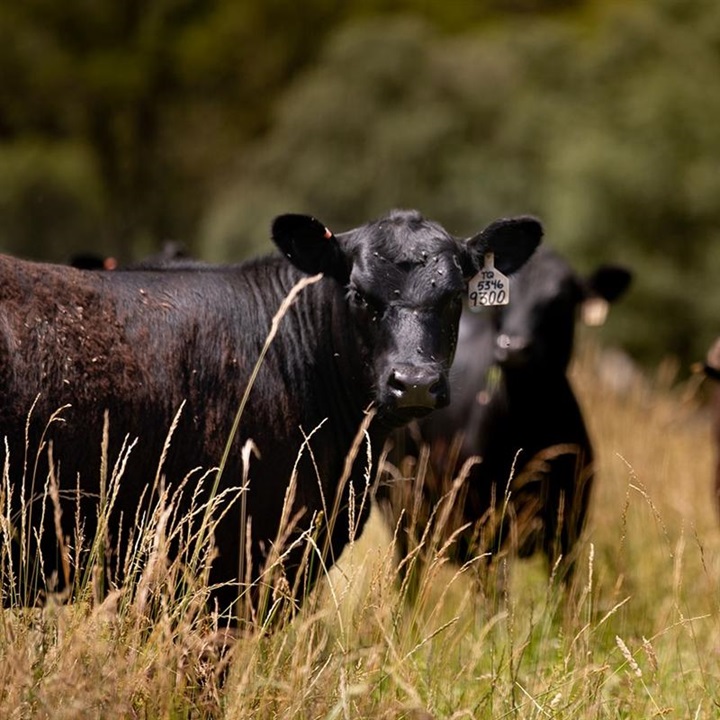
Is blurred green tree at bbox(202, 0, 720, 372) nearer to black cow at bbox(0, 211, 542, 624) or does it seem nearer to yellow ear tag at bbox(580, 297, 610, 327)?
yellow ear tag at bbox(580, 297, 610, 327)

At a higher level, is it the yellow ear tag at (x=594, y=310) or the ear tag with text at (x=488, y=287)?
the ear tag with text at (x=488, y=287)

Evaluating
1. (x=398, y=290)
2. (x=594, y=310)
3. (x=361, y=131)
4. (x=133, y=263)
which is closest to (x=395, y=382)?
(x=398, y=290)

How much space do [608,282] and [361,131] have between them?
61.2 ft

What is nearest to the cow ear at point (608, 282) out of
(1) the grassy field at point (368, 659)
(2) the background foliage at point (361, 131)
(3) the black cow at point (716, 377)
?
(3) the black cow at point (716, 377)

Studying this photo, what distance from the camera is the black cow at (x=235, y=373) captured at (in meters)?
4.10

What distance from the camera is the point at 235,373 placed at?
4508 millimetres

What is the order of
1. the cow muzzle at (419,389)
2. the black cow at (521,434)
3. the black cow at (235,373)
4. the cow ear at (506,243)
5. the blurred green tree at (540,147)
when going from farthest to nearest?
the blurred green tree at (540,147)
the black cow at (521,434)
the cow ear at (506,243)
the cow muzzle at (419,389)
the black cow at (235,373)

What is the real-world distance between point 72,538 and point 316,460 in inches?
37.0

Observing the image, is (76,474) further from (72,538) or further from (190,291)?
(190,291)

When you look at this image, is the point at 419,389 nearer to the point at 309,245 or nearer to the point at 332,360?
the point at 332,360

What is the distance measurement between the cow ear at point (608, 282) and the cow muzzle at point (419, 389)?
3.80m

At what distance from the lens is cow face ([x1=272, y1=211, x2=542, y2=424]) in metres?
4.34

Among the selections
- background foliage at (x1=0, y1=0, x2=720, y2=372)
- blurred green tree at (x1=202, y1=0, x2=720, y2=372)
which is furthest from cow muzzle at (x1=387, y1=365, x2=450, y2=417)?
blurred green tree at (x1=202, y1=0, x2=720, y2=372)

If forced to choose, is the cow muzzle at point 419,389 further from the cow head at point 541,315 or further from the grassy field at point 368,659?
the cow head at point 541,315
